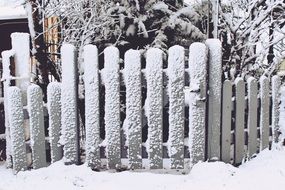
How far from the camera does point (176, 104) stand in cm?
392

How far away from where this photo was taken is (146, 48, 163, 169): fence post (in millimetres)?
3844

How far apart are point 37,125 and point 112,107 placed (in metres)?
0.74

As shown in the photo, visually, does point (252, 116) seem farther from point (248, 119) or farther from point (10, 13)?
point (10, 13)

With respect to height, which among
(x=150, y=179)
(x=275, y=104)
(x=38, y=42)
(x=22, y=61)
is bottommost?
(x=150, y=179)

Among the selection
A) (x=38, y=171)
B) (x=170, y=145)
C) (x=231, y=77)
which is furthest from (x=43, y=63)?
(x=231, y=77)

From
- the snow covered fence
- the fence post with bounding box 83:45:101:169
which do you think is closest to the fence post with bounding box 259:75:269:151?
the snow covered fence

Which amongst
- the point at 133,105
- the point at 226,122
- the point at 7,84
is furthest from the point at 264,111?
the point at 7,84

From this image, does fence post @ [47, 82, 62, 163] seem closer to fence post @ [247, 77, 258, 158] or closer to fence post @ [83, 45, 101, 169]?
fence post @ [83, 45, 101, 169]

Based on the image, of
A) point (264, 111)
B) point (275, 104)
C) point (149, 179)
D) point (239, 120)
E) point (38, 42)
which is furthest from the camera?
point (38, 42)

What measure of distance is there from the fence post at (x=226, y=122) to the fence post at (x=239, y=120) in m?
0.13

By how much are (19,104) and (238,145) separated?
2.27 meters

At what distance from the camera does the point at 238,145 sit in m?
4.25

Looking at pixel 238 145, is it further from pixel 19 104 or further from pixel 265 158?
pixel 19 104

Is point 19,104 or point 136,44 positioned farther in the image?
point 136,44
